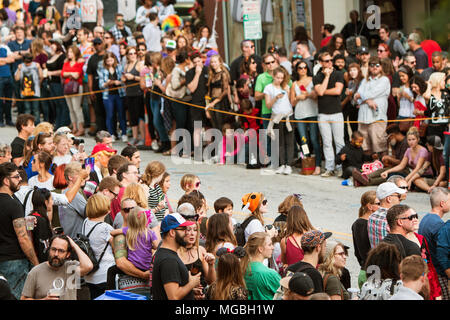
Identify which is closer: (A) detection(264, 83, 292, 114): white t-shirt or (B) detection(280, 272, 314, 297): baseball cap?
(B) detection(280, 272, 314, 297): baseball cap

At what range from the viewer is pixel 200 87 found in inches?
613

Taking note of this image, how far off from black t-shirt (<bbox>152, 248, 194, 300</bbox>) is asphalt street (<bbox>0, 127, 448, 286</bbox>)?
4710 mm

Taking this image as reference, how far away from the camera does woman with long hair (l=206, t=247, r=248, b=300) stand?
20.9ft

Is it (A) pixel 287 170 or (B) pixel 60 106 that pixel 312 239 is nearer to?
(A) pixel 287 170

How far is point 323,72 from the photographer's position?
46.8 ft

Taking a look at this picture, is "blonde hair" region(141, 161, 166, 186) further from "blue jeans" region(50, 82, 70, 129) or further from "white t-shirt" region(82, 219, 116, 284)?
"blue jeans" region(50, 82, 70, 129)

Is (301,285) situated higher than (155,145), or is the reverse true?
(155,145)

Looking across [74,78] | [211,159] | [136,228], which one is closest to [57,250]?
[136,228]

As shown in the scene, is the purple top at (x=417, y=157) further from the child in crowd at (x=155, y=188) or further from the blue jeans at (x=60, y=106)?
the blue jeans at (x=60, y=106)

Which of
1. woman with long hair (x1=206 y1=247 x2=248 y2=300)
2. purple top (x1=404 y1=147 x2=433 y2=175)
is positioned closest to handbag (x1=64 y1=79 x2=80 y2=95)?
purple top (x1=404 y1=147 x2=433 y2=175)

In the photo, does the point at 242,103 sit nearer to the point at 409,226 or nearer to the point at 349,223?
the point at 349,223

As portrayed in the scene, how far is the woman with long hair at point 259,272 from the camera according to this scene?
667 centimetres

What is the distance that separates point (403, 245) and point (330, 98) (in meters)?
7.32

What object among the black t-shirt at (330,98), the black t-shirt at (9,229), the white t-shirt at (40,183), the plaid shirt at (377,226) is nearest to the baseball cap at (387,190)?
the plaid shirt at (377,226)
